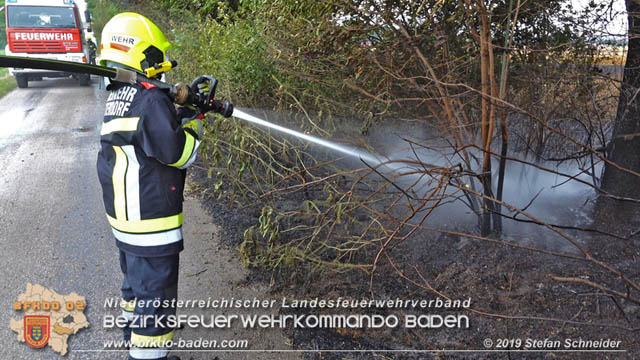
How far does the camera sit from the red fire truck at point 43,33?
13352mm

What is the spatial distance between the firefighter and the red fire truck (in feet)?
40.7

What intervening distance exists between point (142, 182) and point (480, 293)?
227 cm

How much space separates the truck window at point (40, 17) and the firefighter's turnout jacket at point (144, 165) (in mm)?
13809

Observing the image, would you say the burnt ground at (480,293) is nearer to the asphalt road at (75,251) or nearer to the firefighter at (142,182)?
the asphalt road at (75,251)

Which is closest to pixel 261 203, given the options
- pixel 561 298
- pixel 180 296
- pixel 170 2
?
pixel 180 296

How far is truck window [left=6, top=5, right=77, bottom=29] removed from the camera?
13445 millimetres

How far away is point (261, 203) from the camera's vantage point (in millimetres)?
4879

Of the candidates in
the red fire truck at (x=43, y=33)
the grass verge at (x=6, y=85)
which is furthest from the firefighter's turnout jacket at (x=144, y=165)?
the red fire truck at (x=43, y=33)

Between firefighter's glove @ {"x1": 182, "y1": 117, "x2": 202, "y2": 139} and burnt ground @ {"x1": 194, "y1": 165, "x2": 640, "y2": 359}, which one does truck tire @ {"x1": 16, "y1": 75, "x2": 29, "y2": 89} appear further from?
firefighter's glove @ {"x1": 182, "y1": 117, "x2": 202, "y2": 139}

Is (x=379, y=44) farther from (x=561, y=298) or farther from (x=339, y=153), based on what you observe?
(x=561, y=298)

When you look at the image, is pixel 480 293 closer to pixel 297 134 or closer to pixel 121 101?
pixel 297 134

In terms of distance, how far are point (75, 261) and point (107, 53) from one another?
206 centimetres

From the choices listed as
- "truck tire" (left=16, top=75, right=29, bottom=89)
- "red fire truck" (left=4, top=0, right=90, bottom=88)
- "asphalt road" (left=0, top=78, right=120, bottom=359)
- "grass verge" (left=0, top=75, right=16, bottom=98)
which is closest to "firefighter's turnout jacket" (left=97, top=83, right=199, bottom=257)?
"asphalt road" (left=0, top=78, right=120, bottom=359)

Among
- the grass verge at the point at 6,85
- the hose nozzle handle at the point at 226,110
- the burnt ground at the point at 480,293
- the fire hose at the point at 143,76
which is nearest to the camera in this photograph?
the fire hose at the point at 143,76
